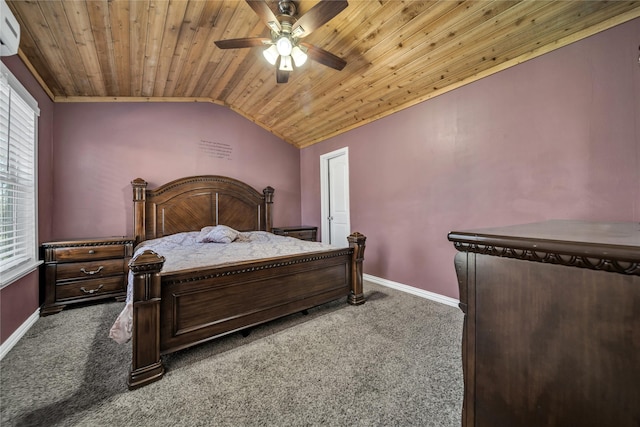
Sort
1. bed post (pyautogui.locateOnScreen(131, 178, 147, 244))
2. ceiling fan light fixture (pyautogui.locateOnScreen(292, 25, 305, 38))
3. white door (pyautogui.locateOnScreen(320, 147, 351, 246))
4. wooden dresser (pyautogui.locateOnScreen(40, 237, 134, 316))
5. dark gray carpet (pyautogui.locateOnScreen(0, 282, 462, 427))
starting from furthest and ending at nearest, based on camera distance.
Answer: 1. white door (pyautogui.locateOnScreen(320, 147, 351, 246))
2. bed post (pyautogui.locateOnScreen(131, 178, 147, 244))
3. wooden dresser (pyautogui.locateOnScreen(40, 237, 134, 316))
4. ceiling fan light fixture (pyautogui.locateOnScreen(292, 25, 305, 38))
5. dark gray carpet (pyautogui.locateOnScreen(0, 282, 462, 427))

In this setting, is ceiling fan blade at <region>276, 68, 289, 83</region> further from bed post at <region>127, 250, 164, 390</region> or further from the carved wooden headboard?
the carved wooden headboard

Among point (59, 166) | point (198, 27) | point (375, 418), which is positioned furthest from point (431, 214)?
point (59, 166)

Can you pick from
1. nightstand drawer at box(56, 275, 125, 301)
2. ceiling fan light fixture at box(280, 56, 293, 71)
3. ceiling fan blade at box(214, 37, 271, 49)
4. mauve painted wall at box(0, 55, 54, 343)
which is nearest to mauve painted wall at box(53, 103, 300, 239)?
mauve painted wall at box(0, 55, 54, 343)

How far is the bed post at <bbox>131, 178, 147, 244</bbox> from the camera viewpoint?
3238mm

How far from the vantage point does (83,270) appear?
266cm

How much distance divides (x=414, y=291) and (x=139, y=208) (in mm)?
3711

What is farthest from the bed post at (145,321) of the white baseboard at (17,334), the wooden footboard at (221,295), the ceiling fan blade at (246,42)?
the ceiling fan blade at (246,42)

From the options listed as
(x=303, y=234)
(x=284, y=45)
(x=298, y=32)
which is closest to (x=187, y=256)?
(x=284, y=45)

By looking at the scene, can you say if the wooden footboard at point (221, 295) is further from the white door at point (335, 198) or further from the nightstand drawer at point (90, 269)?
the nightstand drawer at point (90, 269)

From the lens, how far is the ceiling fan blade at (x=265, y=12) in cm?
160

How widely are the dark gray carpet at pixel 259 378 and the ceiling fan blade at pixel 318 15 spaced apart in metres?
2.31

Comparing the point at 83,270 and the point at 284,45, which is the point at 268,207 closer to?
the point at 83,270

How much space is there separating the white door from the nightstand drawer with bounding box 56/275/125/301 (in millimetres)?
3004

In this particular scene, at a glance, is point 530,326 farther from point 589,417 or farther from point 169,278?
point 169,278
